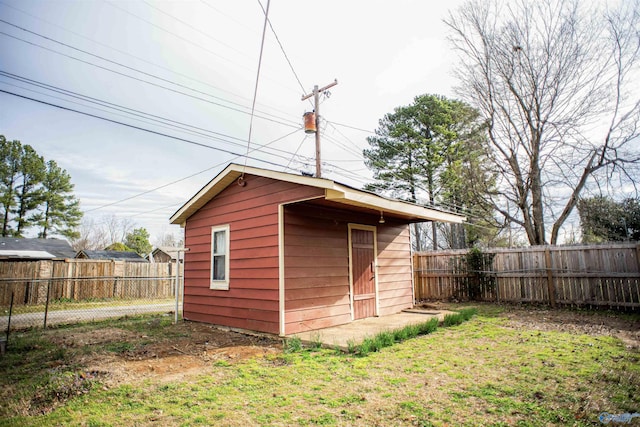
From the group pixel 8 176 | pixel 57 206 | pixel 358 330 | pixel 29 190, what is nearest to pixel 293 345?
pixel 358 330

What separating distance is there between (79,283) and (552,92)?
67.5 ft

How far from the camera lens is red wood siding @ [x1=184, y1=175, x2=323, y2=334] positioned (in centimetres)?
621

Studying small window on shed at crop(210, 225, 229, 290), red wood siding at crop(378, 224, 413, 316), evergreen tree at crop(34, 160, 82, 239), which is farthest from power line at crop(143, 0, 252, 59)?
evergreen tree at crop(34, 160, 82, 239)

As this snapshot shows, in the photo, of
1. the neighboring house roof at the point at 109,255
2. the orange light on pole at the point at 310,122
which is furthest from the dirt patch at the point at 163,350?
the neighboring house roof at the point at 109,255

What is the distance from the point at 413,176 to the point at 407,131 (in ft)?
7.99

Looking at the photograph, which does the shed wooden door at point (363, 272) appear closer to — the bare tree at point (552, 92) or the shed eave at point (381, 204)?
the shed eave at point (381, 204)

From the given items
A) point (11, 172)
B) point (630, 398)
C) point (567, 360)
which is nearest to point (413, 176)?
point (567, 360)

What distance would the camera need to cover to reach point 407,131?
1845cm

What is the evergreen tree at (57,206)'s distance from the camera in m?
23.2

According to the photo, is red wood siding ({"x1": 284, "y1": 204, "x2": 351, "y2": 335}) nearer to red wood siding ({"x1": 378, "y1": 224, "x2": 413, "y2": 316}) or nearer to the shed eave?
the shed eave

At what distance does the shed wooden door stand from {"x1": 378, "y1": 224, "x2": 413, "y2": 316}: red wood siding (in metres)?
0.33

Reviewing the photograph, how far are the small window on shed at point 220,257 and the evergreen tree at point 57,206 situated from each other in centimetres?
2181

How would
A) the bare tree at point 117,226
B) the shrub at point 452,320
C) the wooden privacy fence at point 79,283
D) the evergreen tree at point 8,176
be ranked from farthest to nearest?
1. the bare tree at point 117,226
2. the evergreen tree at point 8,176
3. the wooden privacy fence at point 79,283
4. the shrub at point 452,320

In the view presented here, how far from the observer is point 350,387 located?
11.6 ft
